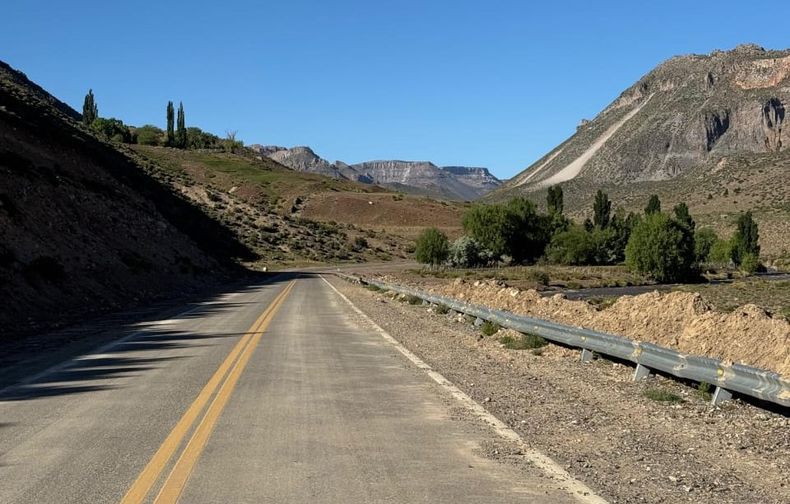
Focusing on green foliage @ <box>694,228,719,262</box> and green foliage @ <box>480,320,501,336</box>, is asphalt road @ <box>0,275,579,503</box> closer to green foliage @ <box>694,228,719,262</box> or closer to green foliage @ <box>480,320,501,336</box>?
green foliage @ <box>480,320,501,336</box>

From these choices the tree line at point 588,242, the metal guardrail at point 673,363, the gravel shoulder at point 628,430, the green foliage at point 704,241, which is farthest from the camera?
the green foliage at point 704,241

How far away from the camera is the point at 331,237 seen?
11794 centimetres

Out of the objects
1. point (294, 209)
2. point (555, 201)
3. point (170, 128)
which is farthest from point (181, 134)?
point (555, 201)

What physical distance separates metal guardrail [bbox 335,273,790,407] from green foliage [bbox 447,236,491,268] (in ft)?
247

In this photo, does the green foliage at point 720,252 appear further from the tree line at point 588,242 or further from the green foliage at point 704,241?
the green foliage at point 704,241

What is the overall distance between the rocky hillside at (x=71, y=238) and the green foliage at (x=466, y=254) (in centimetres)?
3071

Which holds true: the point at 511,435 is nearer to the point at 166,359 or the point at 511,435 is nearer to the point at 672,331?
the point at 166,359

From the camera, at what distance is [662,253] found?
85.0 metres

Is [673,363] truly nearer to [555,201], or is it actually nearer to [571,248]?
[571,248]

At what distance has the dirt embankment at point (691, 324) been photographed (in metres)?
14.1

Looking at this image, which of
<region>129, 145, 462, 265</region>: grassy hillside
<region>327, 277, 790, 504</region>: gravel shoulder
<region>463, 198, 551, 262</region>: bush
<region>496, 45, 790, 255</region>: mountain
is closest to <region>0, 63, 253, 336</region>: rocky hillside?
<region>327, 277, 790, 504</region>: gravel shoulder

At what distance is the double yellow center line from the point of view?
621cm

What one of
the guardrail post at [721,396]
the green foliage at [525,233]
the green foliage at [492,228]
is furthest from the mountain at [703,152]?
the guardrail post at [721,396]

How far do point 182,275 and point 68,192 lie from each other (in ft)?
32.3
